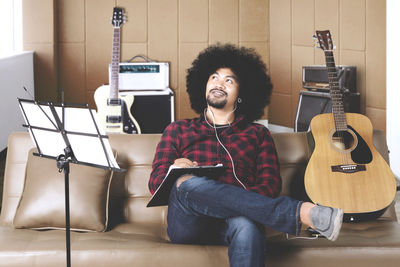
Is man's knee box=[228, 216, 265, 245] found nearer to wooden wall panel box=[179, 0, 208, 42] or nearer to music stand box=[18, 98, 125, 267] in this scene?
music stand box=[18, 98, 125, 267]

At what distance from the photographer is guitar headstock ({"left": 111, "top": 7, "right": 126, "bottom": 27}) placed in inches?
246

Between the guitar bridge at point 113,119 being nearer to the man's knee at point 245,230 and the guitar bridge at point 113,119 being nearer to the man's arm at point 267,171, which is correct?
the man's arm at point 267,171

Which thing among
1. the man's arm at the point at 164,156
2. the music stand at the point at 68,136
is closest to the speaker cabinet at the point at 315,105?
the man's arm at the point at 164,156

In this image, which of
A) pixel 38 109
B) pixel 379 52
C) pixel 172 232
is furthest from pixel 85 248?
pixel 379 52

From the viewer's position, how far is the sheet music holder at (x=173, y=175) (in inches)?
82.8

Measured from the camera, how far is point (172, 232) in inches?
86.6

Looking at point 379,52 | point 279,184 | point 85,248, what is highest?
point 379,52

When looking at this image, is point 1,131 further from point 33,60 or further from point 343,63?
point 343,63

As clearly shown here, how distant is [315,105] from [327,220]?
3.29 meters

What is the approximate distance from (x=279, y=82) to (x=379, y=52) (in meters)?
1.96

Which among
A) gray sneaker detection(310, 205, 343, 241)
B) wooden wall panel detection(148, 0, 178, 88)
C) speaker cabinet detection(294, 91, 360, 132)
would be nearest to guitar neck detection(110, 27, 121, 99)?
wooden wall panel detection(148, 0, 178, 88)

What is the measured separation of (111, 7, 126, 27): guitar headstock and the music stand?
4.36 metres

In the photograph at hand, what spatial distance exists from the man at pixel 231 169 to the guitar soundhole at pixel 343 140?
335 millimetres

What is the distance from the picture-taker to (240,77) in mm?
2789
